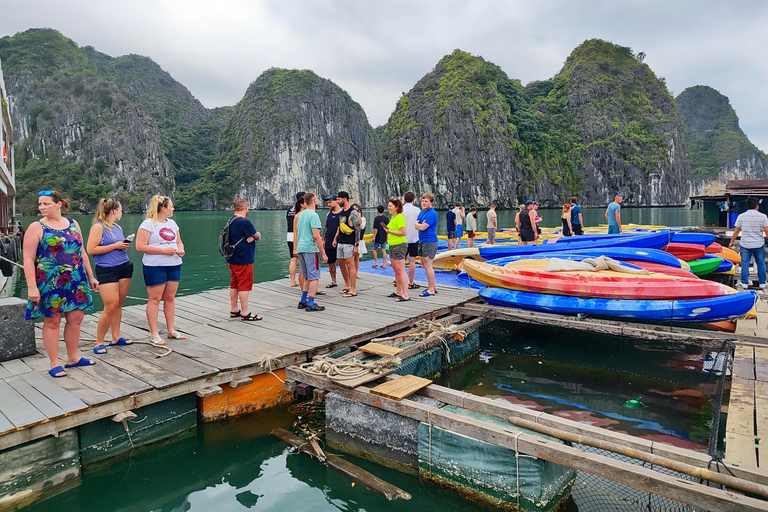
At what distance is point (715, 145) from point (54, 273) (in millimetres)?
187060

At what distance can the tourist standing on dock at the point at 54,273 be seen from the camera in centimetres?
409

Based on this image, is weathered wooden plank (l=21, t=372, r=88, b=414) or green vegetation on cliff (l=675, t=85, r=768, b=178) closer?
weathered wooden plank (l=21, t=372, r=88, b=414)

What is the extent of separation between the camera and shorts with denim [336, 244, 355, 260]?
8312mm

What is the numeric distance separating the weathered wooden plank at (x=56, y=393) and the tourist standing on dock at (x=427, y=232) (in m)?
5.51

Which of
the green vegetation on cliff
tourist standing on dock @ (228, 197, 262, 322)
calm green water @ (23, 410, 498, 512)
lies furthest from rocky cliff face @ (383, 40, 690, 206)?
calm green water @ (23, 410, 498, 512)

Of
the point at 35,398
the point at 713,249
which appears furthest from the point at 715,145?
the point at 35,398

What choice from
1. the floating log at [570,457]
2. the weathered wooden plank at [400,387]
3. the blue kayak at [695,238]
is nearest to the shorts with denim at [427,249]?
the weathered wooden plank at [400,387]

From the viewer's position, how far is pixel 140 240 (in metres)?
5.13

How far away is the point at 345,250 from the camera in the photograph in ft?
27.3

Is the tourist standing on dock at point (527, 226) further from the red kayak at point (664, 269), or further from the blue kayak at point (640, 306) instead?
the blue kayak at point (640, 306)

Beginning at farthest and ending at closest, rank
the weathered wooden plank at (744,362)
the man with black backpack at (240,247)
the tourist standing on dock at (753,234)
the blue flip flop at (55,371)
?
1. the tourist standing on dock at (753,234)
2. the man with black backpack at (240,247)
3. the weathered wooden plank at (744,362)
4. the blue flip flop at (55,371)

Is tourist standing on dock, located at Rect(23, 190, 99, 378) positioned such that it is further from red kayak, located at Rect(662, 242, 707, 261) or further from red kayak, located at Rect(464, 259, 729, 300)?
red kayak, located at Rect(662, 242, 707, 261)

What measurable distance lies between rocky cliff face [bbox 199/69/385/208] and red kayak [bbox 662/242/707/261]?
371 feet

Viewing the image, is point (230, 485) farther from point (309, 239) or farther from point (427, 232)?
point (427, 232)
